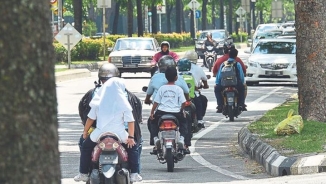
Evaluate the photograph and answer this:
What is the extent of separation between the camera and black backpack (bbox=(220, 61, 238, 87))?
21.1 meters

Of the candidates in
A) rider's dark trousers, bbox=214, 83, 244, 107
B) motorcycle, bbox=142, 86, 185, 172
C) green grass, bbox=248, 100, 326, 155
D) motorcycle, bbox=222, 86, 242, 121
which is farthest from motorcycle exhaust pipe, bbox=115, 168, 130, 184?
rider's dark trousers, bbox=214, 83, 244, 107

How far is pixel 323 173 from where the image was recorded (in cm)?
1245

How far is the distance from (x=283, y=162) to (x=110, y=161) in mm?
3852

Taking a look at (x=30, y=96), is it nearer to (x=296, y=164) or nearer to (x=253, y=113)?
(x=296, y=164)

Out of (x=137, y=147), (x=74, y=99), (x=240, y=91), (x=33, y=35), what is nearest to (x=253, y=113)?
(x=240, y=91)

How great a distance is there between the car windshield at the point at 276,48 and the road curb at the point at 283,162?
18.5 m

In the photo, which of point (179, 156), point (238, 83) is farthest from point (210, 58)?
point (179, 156)

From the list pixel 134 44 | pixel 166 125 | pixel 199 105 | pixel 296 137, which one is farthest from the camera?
pixel 134 44

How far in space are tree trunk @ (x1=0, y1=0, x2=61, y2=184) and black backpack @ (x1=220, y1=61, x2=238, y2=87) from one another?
16.6 meters

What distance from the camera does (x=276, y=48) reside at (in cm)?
3384

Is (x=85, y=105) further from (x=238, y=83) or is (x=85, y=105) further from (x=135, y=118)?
(x=238, y=83)

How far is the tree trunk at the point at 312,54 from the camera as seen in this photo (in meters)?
16.8

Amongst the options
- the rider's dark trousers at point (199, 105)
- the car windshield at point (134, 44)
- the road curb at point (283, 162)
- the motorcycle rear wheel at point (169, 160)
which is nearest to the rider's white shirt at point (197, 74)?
the rider's dark trousers at point (199, 105)

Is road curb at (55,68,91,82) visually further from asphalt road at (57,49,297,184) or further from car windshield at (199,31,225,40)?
car windshield at (199,31,225,40)
